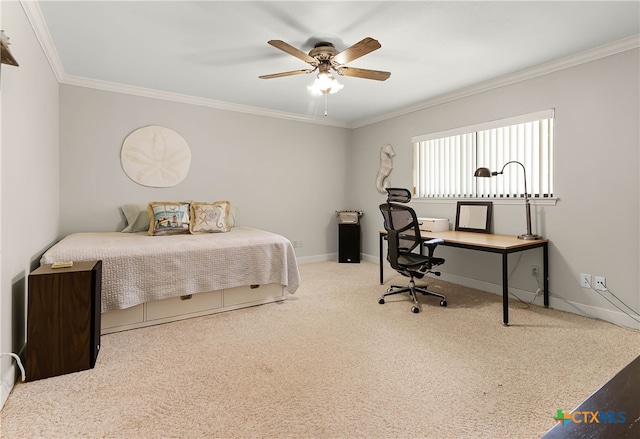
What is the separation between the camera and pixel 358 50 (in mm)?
2396

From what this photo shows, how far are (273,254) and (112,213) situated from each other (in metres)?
2.12

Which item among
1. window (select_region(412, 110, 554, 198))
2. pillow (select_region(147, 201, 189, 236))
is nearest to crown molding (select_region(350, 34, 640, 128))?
window (select_region(412, 110, 554, 198))

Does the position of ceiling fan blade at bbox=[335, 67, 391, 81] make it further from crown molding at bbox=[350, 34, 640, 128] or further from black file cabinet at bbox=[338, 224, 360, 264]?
black file cabinet at bbox=[338, 224, 360, 264]

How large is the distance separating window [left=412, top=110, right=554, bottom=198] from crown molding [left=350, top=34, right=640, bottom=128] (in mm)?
389

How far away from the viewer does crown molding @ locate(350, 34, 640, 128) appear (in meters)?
2.63

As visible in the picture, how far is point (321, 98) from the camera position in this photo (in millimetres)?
4254

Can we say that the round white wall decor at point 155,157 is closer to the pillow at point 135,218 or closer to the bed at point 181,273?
the pillow at point 135,218

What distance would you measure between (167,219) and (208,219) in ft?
1.36

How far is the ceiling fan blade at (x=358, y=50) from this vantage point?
88.2 inches

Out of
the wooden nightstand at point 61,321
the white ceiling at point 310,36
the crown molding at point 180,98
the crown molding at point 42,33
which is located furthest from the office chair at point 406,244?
the crown molding at point 42,33

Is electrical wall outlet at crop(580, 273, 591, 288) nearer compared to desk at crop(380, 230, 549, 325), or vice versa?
desk at crop(380, 230, 549, 325)

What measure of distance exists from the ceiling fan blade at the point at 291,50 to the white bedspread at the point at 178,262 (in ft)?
5.46

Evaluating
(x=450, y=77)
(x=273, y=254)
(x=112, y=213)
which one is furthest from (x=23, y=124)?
(x=450, y=77)

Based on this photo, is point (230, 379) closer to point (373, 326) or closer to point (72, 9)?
point (373, 326)
